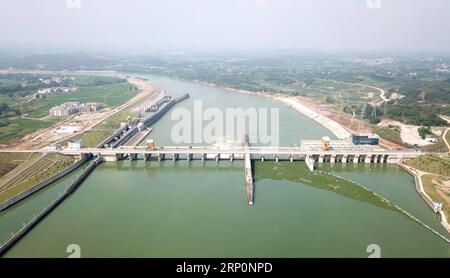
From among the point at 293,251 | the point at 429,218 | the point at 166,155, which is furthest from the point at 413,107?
the point at 293,251

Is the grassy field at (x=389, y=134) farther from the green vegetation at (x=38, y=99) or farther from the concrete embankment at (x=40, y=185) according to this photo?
the green vegetation at (x=38, y=99)

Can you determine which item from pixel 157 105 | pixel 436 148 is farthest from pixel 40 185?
pixel 436 148

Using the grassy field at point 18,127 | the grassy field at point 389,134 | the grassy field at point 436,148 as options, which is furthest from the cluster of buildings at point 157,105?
the grassy field at point 436,148

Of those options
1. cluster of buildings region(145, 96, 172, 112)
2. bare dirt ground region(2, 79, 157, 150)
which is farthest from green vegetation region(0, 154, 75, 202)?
cluster of buildings region(145, 96, 172, 112)

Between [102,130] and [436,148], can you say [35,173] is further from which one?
[436,148]

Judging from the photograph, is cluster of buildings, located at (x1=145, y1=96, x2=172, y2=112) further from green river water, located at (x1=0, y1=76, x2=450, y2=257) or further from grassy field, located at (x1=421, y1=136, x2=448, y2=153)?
grassy field, located at (x1=421, y1=136, x2=448, y2=153)
